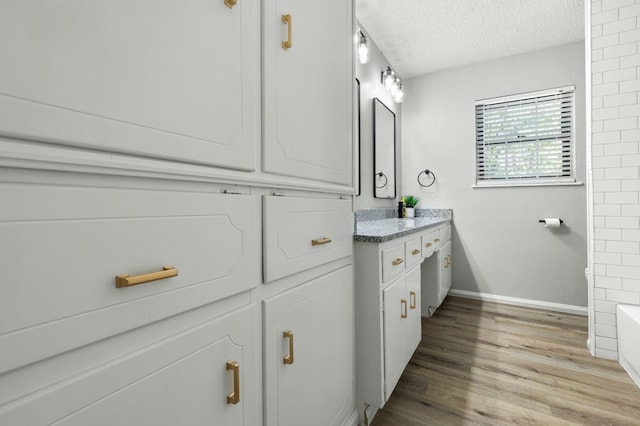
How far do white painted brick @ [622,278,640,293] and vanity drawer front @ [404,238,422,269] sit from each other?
4.44ft

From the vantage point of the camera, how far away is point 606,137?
206 cm

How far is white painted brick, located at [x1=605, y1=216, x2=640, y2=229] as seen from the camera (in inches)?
78.5

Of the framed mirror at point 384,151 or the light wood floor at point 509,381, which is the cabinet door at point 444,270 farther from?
the framed mirror at point 384,151

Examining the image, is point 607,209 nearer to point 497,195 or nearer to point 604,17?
point 497,195

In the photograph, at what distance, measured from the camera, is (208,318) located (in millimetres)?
722

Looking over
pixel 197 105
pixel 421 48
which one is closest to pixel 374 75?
pixel 421 48

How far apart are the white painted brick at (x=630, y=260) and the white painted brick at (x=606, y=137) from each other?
77cm

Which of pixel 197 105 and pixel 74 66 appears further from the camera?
pixel 197 105

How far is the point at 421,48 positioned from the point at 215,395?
3315 millimetres

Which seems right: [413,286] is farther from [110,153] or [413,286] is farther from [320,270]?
[110,153]

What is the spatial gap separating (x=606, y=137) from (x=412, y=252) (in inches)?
61.8

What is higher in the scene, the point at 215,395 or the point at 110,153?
the point at 110,153

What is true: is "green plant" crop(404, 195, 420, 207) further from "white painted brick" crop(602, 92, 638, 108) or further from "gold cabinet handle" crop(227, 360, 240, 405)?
"gold cabinet handle" crop(227, 360, 240, 405)

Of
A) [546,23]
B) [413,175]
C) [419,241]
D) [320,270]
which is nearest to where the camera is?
[320,270]
